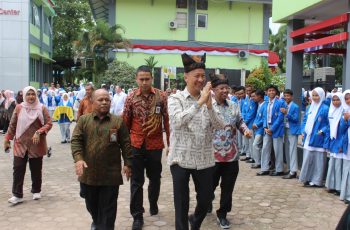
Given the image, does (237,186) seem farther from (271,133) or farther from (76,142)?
(76,142)

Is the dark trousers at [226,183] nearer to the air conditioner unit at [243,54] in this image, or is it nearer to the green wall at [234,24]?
the green wall at [234,24]

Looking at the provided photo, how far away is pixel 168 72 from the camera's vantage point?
25359 millimetres

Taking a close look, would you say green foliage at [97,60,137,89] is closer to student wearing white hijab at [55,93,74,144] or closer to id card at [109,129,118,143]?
student wearing white hijab at [55,93,74,144]

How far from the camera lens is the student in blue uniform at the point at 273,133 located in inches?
341

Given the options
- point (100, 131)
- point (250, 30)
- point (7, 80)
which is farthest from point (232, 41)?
point (100, 131)

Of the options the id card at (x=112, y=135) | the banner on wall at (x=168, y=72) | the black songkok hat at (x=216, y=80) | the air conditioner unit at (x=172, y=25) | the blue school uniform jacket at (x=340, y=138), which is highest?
the air conditioner unit at (x=172, y=25)

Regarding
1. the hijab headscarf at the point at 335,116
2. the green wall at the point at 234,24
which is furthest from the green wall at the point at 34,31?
the hijab headscarf at the point at 335,116

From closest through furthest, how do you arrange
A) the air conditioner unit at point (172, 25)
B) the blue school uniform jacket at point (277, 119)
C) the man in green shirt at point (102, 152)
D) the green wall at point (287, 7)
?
the man in green shirt at point (102, 152), the blue school uniform jacket at point (277, 119), the green wall at point (287, 7), the air conditioner unit at point (172, 25)

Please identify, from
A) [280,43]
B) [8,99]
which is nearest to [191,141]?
[8,99]

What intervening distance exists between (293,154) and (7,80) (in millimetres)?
19988

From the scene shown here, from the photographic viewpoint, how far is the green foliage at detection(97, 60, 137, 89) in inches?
899

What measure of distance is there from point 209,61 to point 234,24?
2.89 m

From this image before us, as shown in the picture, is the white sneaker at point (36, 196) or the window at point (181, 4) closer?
the white sneaker at point (36, 196)

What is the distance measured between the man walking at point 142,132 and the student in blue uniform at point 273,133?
3906mm
